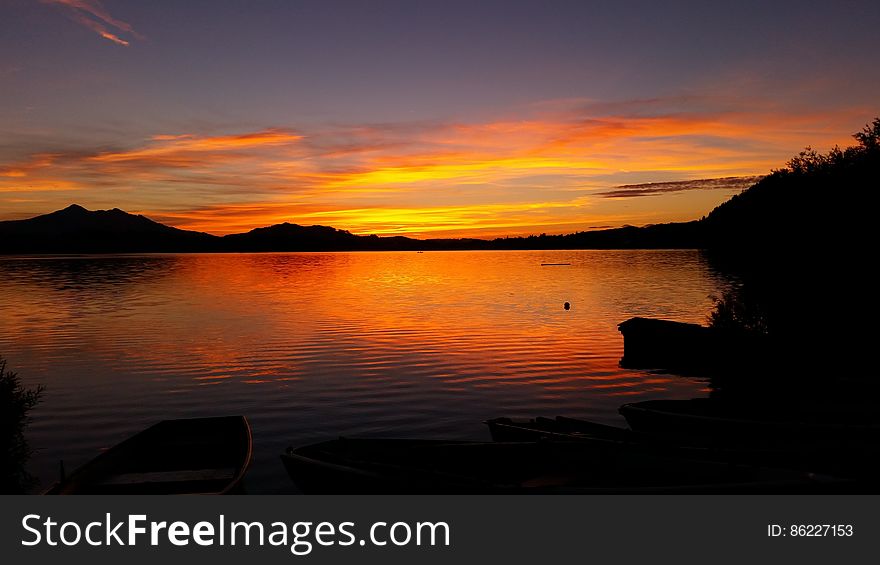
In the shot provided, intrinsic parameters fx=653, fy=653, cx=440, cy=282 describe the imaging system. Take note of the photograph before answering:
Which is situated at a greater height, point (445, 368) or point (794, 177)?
point (794, 177)

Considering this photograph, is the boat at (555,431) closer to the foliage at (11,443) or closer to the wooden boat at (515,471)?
the wooden boat at (515,471)

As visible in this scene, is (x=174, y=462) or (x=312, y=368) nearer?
(x=174, y=462)

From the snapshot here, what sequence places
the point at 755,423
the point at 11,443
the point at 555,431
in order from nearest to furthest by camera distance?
1. the point at 755,423
2. the point at 11,443
3. the point at 555,431

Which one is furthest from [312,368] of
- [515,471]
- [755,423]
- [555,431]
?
[755,423]

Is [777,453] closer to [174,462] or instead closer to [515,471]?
[515,471]

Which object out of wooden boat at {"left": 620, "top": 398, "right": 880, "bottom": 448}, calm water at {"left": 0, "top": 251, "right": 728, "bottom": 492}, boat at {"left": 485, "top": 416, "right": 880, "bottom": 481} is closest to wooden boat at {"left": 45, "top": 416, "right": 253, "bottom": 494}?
calm water at {"left": 0, "top": 251, "right": 728, "bottom": 492}

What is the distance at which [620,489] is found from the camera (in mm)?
12938

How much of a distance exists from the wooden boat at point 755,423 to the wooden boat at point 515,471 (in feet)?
14.6

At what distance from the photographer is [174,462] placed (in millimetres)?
18609

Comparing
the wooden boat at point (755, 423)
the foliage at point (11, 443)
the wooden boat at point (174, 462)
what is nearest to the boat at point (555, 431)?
the wooden boat at point (755, 423)

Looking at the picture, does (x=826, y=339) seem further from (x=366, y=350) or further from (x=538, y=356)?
(x=366, y=350)

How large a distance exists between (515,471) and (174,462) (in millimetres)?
9739
